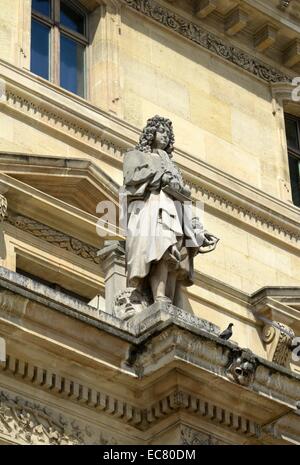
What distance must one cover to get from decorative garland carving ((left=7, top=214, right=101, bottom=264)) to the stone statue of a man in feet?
6.69

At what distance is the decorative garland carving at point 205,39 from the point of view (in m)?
22.5

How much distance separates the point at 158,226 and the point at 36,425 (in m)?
2.49

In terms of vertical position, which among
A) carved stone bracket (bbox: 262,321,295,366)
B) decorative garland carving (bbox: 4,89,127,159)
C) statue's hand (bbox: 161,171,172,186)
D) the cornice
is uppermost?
decorative garland carving (bbox: 4,89,127,159)

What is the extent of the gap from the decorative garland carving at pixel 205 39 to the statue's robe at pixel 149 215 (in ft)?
18.1

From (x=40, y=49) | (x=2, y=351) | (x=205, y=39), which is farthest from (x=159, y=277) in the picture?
(x=205, y=39)

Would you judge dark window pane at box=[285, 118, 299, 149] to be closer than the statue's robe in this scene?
No

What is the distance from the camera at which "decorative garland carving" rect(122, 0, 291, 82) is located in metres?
22.5

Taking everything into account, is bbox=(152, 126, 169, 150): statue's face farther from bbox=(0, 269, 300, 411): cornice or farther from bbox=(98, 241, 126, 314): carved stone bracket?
bbox=(0, 269, 300, 411): cornice

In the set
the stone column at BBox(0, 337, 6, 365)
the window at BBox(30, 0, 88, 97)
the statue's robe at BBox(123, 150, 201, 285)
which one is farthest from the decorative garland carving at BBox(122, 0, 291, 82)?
the stone column at BBox(0, 337, 6, 365)

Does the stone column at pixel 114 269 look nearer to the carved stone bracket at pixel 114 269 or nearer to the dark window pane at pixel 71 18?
the carved stone bracket at pixel 114 269

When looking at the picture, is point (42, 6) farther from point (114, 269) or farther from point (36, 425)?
point (36, 425)

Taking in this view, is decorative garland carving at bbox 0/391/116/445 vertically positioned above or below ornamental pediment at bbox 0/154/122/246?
below

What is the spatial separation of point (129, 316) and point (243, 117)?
7155 millimetres

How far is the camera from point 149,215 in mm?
16766
